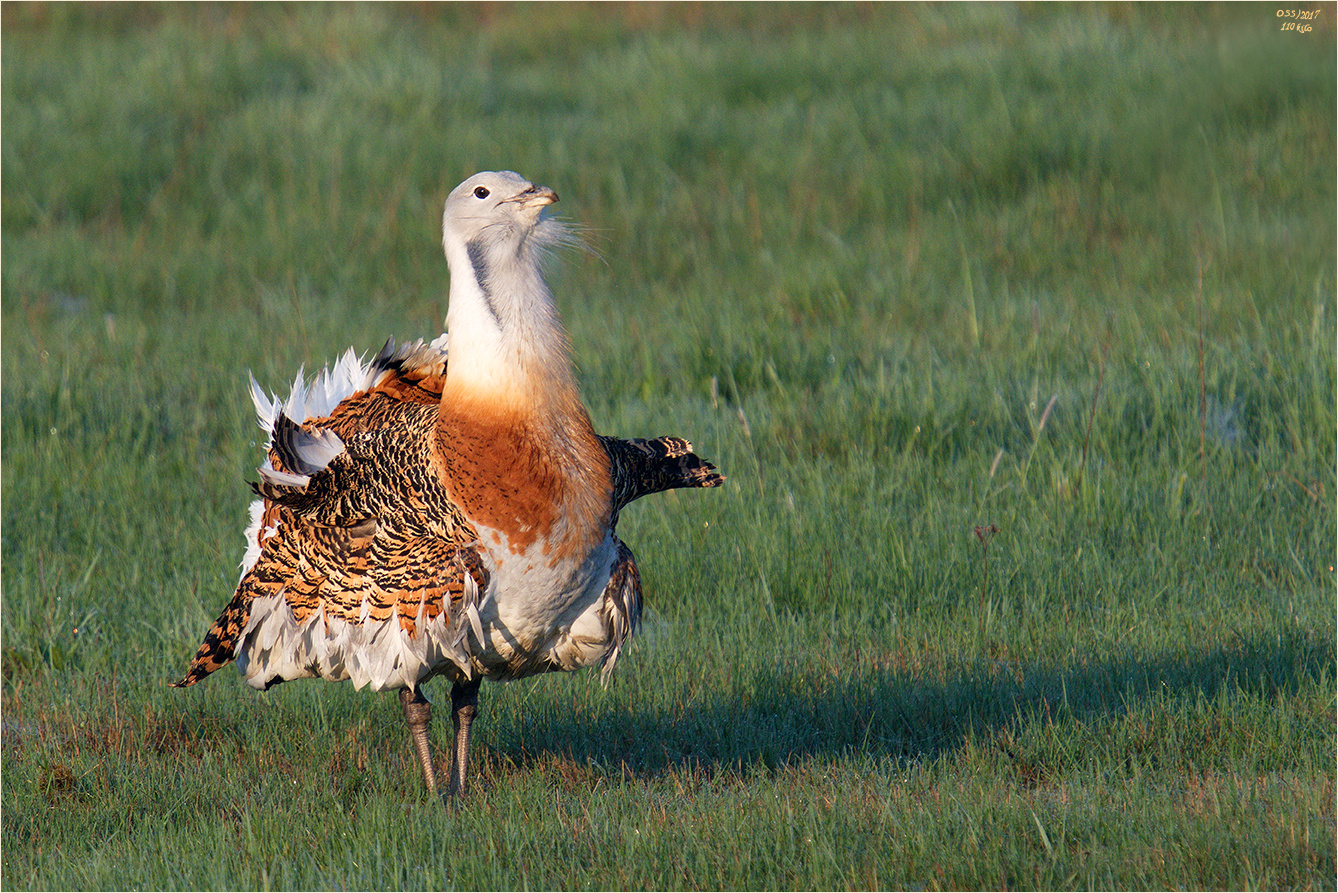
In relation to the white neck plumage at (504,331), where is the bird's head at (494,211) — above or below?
above

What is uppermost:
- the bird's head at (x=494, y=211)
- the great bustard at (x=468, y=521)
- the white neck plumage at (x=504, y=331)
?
the bird's head at (x=494, y=211)

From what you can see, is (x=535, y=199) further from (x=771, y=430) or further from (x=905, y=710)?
(x=771, y=430)

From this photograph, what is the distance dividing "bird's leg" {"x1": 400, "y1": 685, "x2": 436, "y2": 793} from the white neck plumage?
86 centimetres

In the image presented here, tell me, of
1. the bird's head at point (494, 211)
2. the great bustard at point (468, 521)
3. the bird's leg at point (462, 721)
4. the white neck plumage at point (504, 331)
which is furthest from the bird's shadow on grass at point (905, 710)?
the bird's head at point (494, 211)

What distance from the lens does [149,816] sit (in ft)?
12.1

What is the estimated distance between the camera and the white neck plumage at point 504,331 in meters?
3.39

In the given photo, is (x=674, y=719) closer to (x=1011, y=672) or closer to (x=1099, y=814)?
(x=1011, y=672)

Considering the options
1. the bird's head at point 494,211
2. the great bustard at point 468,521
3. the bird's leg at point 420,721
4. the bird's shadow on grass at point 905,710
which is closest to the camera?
the great bustard at point 468,521

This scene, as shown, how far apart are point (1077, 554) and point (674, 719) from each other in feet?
5.60

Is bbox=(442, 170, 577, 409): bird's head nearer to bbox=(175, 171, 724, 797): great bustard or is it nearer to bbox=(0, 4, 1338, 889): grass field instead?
bbox=(175, 171, 724, 797): great bustard

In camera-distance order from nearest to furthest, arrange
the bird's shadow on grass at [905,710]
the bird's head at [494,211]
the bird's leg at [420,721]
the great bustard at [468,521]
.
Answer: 1. the great bustard at [468,521]
2. the bird's head at [494,211]
3. the bird's leg at [420,721]
4. the bird's shadow on grass at [905,710]

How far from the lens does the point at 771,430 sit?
5875 mm

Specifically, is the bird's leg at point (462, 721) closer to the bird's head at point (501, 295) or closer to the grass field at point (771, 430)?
the grass field at point (771, 430)

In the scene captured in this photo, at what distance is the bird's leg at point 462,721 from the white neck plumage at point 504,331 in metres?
0.88
